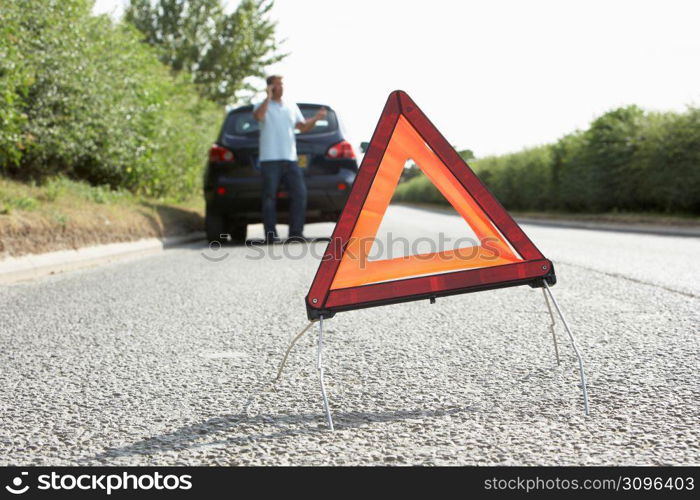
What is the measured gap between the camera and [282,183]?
9.70 metres

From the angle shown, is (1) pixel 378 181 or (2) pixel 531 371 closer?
(1) pixel 378 181

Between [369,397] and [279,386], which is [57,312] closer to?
[279,386]

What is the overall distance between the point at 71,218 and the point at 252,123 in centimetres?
305

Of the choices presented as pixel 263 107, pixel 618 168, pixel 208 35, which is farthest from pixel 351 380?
pixel 208 35

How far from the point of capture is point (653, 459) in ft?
6.77

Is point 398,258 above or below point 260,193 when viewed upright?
above

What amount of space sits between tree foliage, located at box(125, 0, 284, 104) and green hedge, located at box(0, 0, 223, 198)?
16.6 meters

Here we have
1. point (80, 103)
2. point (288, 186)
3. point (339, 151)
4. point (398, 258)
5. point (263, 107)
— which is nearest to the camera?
point (398, 258)

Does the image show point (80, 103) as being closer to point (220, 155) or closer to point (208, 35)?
point (220, 155)

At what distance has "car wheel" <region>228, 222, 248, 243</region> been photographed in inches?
425

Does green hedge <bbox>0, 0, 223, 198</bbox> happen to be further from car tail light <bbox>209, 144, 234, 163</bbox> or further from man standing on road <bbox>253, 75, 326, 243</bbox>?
man standing on road <bbox>253, 75, 326, 243</bbox>

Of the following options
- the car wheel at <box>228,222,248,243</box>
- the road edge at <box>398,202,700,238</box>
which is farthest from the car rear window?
the road edge at <box>398,202,700,238</box>
